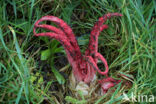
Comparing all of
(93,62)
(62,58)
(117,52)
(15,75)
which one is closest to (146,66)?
(117,52)

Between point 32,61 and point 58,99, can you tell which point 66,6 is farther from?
point 58,99

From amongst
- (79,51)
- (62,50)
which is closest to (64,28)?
(79,51)

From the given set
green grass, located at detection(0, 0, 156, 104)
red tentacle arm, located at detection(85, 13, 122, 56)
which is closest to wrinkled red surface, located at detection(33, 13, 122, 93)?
red tentacle arm, located at detection(85, 13, 122, 56)

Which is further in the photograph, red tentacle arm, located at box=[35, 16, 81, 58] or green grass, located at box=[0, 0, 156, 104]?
green grass, located at box=[0, 0, 156, 104]

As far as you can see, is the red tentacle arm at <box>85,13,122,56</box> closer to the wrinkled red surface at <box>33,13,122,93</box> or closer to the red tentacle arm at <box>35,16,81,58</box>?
the wrinkled red surface at <box>33,13,122,93</box>

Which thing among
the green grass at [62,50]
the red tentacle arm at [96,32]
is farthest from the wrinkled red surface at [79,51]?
the green grass at [62,50]

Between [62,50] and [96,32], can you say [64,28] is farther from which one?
[62,50]
